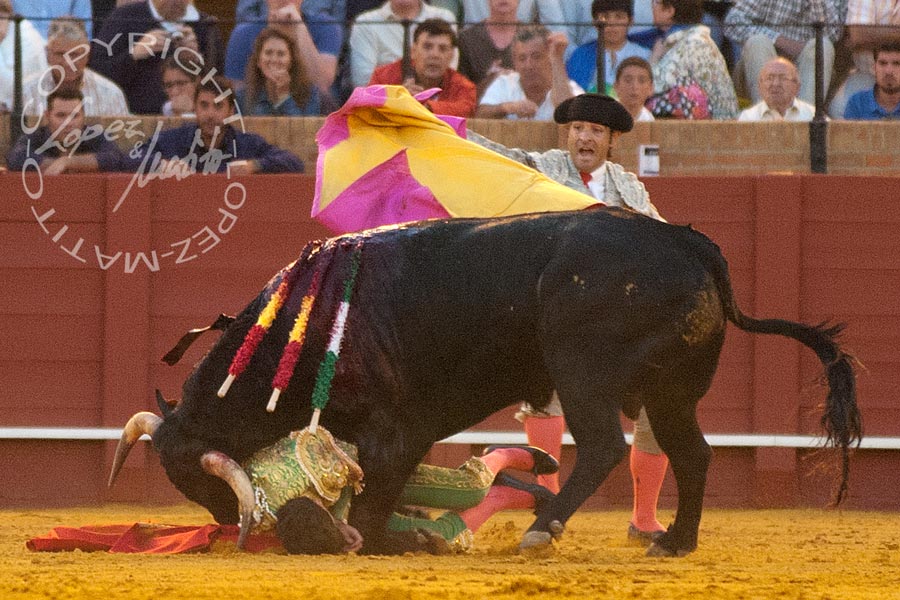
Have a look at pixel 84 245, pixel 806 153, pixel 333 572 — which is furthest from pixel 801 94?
pixel 333 572

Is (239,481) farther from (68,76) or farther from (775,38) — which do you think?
(775,38)

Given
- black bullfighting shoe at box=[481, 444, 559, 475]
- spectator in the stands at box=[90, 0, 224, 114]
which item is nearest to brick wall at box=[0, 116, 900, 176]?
spectator in the stands at box=[90, 0, 224, 114]

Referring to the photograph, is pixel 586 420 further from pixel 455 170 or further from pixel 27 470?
pixel 27 470

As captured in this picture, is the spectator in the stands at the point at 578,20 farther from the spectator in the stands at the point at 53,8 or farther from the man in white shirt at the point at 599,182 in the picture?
the man in white shirt at the point at 599,182

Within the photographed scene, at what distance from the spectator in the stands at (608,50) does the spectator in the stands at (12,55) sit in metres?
2.51

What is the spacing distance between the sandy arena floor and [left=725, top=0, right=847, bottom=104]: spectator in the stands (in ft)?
10.00

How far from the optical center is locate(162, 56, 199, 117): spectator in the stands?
7.95 metres

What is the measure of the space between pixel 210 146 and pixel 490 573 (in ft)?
12.6

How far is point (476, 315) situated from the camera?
5.00 meters

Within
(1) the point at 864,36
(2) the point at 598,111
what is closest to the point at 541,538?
(2) the point at 598,111

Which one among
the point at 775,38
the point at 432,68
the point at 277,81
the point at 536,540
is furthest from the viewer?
the point at 775,38

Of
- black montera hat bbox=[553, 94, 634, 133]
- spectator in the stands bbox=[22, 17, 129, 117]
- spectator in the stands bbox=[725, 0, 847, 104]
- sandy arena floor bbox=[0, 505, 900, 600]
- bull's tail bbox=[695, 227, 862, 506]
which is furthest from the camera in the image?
spectator in the stands bbox=[725, 0, 847, 104]

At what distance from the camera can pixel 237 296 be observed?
769 cm

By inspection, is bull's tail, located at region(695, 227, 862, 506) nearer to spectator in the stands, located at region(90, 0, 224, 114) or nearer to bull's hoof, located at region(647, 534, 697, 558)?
bull's hoof, located at region(647, 534, 697, 558)
